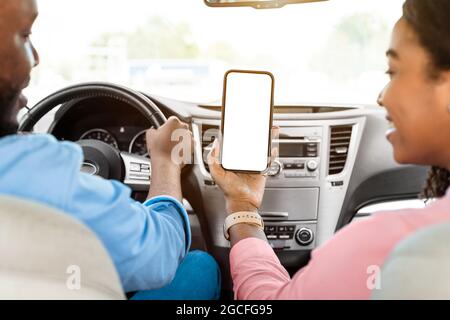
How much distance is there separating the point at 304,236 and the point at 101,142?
0.97 metres

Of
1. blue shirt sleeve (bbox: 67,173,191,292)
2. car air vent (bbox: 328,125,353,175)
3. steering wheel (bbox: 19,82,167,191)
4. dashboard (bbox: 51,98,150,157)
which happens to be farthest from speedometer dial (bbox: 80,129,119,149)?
blue shirt sleeve (bbox: 67,173,191,292)

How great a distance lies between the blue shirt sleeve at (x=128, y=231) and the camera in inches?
42.3

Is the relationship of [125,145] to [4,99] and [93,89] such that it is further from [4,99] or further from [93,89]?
[4,99]

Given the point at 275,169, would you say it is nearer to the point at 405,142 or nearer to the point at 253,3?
the point at 253,3

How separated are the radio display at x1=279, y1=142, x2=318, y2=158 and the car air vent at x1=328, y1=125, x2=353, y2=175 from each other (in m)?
0.09

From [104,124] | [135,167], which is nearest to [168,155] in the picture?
[135,167]

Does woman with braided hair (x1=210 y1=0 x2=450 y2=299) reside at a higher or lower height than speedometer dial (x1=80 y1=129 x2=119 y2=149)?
higher

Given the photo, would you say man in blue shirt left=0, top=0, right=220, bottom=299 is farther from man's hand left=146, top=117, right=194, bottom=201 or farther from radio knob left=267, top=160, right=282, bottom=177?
radio knob left=267, top=160, right=282, bottom=177

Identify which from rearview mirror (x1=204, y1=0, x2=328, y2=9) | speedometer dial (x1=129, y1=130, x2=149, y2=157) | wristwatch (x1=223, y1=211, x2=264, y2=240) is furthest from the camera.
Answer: speedometer dial (x1=129, y1=130, x2=149, y2=157)

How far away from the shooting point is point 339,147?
2.75 metres

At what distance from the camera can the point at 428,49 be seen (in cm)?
112

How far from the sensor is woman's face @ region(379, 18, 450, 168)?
1.12 meters
